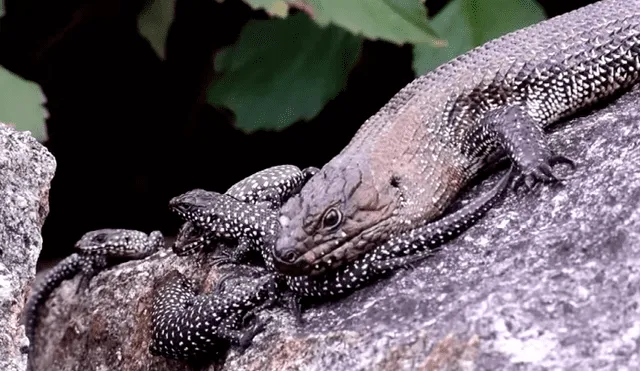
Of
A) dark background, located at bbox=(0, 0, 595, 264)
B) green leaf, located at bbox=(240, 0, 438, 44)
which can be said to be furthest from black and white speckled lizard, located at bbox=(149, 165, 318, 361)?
→ dark background, located at bbox=(0, 0, 595, 264)

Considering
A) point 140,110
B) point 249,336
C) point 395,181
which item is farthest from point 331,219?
point 140,110

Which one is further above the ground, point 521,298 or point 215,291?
point 521,298

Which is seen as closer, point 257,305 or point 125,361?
point 257,305

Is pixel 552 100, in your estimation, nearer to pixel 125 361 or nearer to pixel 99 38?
pixel 125 361

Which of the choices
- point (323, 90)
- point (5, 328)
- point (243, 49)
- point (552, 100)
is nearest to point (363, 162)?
point (552, 100)

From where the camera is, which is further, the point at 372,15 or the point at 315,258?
the point at 372,15

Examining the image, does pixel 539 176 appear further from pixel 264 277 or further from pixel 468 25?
pixel 468 25

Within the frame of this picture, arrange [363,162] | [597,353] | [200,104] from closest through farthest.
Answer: [597,353] → [363,162] → [200,104]

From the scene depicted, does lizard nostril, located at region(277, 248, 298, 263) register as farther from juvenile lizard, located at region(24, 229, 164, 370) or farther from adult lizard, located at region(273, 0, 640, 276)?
juvenile lizard, located at region(24, 229, 164, 370)
